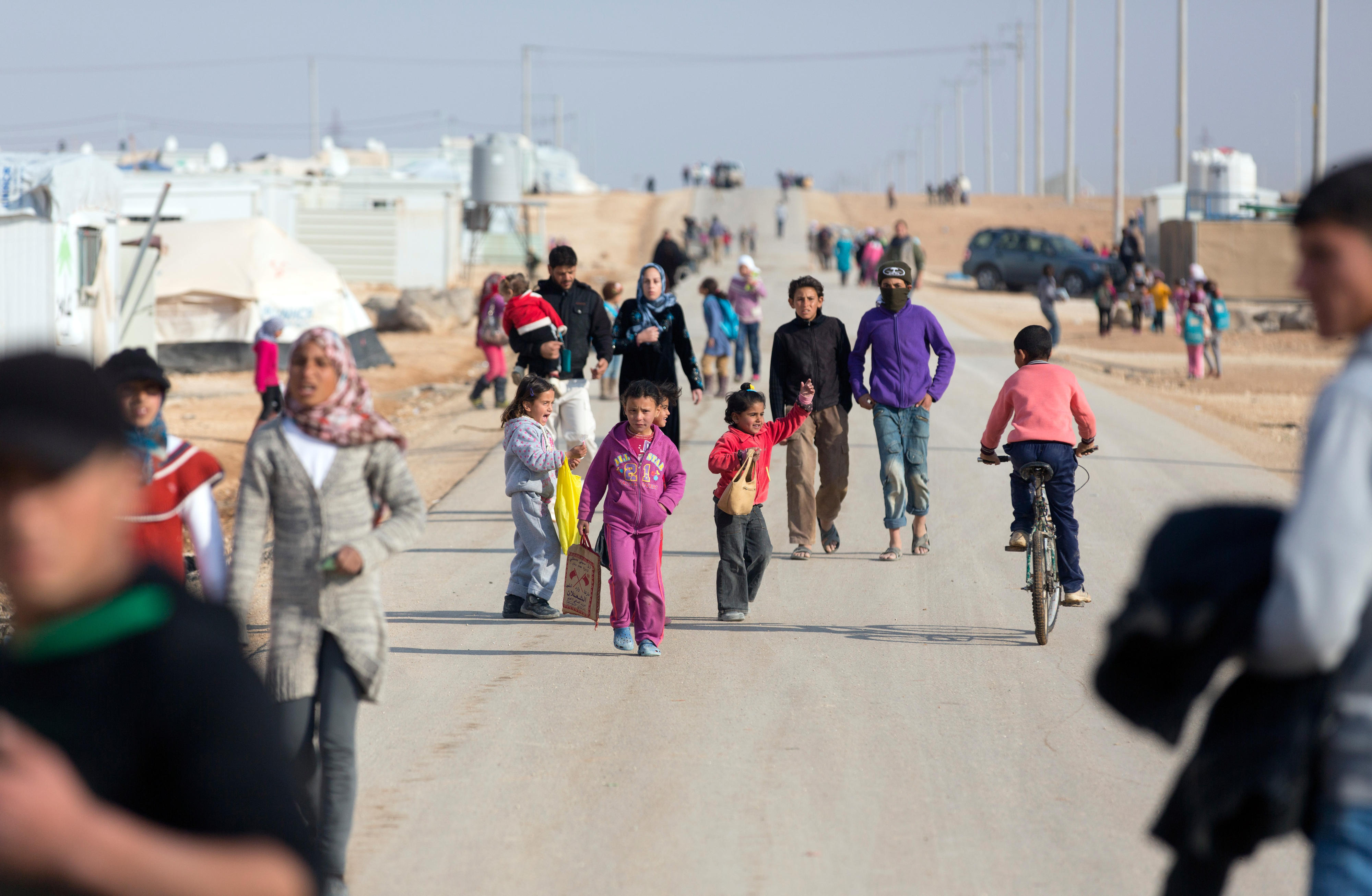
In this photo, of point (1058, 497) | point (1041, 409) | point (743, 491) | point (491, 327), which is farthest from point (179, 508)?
point (491, 327)

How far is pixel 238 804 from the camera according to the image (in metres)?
1.65

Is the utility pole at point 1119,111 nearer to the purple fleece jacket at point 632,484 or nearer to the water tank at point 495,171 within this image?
the water tank at point 495,171

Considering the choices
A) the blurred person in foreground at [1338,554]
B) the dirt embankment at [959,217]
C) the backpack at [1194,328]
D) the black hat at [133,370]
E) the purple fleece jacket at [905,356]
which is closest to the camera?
the blurred person in foreground at [1338,554]

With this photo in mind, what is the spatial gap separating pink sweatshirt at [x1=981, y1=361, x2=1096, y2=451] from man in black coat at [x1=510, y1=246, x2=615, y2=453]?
3.68m

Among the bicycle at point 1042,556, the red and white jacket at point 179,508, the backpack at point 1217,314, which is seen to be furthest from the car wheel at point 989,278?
the red and white jacket at point 179,508

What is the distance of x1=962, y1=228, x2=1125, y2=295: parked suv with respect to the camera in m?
40.4

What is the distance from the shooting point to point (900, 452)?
1002 centimetres

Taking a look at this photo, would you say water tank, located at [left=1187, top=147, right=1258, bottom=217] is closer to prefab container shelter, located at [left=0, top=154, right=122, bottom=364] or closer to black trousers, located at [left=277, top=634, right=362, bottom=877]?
prefab container shelter, located at [left=0, top=154, right=122, bottom=364]

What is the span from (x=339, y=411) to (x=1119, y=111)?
47.2 meters

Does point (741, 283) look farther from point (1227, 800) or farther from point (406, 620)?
point (1227, 800)

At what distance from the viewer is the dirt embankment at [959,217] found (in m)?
66.6

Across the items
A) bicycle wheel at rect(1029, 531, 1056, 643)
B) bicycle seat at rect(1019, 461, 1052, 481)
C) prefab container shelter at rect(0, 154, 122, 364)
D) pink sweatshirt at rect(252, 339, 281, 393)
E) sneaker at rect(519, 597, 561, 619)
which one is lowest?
sneaker at rect(519, 597, 561, 619)

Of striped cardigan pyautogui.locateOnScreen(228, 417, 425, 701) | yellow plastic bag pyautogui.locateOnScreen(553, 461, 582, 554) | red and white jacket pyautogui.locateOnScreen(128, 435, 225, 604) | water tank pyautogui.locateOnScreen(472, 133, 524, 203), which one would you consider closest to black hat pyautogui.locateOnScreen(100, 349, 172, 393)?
red and white jacket pyautogui.locateOnScreen(128, 435, 225, 604)

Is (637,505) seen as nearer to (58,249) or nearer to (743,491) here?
(743,491)
